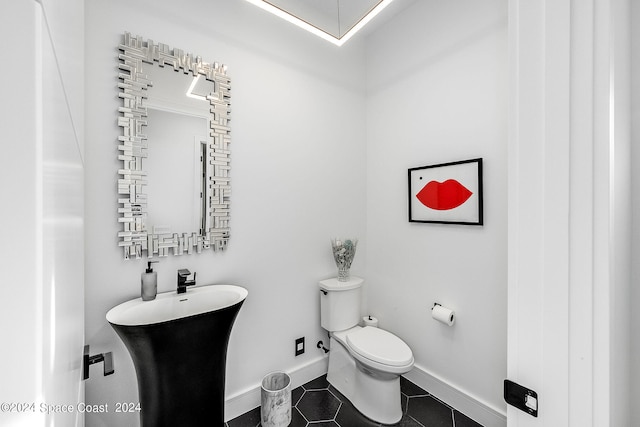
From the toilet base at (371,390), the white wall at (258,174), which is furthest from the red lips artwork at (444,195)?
the toilet base at (371,390)

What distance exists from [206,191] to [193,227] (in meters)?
0.24

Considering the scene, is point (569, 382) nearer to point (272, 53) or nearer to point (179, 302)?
point (179, 302)

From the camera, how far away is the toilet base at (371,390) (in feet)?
5.59

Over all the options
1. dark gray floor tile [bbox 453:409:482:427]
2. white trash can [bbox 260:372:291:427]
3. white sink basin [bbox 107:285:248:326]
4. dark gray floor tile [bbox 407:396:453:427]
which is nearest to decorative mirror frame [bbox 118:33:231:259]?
white sink basin [bbox 107:285:248:326]

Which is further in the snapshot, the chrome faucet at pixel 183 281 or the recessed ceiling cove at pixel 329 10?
the recessed ceiling cove at pixel 329 10

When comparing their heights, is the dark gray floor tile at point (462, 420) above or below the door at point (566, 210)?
below

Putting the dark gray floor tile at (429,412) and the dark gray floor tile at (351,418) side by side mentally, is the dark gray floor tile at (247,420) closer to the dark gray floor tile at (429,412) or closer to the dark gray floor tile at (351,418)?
the dark gray floor tile at (351,418)

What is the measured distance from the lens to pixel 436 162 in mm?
1971

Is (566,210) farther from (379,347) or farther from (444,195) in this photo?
(379,347)

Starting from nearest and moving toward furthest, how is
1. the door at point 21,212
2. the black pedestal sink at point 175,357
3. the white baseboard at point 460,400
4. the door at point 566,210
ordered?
1. the door at point 21,212
2. the door at point 566,210
3. the black pedestal sink at point 175,357
4. the white baseboard at point 460,400

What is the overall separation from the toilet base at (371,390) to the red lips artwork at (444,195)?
46.8 inches

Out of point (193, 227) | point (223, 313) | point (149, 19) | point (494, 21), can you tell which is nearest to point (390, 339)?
point (223, 313)

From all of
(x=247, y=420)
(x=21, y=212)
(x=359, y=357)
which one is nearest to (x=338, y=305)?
(x=359, y=357)

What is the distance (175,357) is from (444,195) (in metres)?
1.88
